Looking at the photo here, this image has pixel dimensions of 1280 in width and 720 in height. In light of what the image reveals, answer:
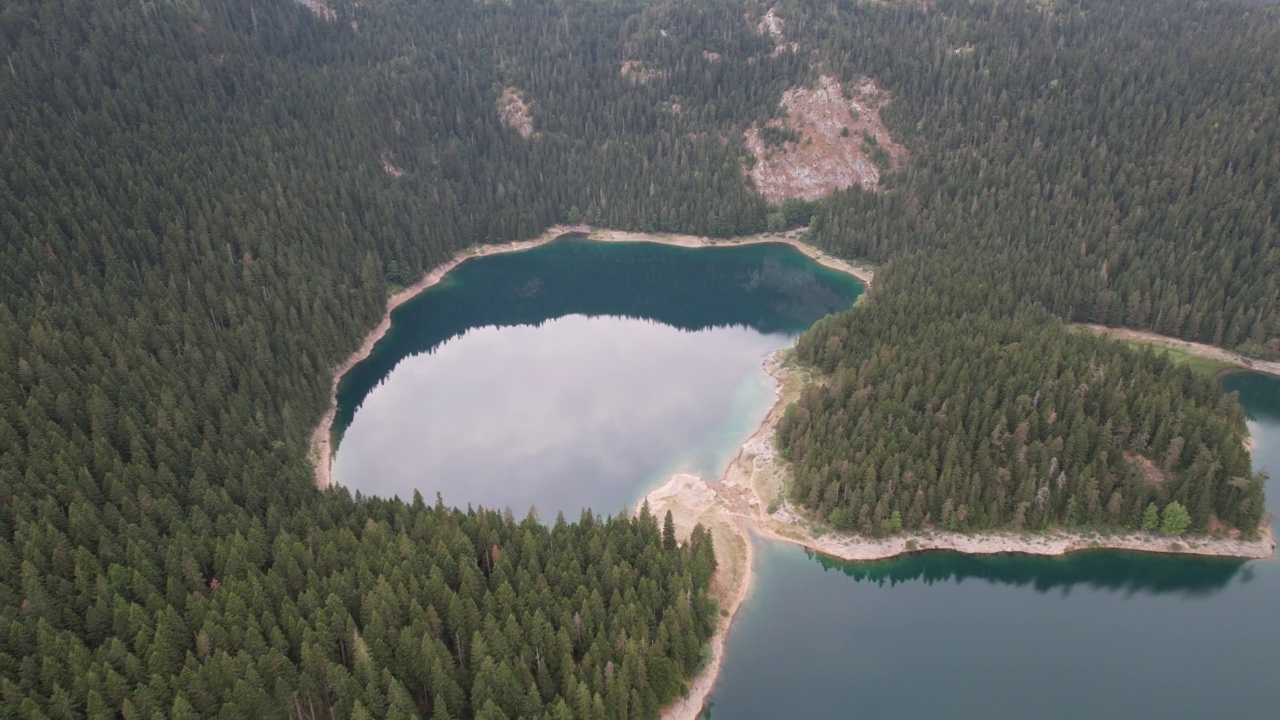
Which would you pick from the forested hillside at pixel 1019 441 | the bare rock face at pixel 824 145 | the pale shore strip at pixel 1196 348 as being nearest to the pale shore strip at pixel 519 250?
the bare rock face at pixel 824 145

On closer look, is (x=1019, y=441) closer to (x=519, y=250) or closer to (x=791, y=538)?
(x=791, y=538)

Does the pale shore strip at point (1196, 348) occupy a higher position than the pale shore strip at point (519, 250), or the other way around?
the pale shore strip at point (1196, 348)

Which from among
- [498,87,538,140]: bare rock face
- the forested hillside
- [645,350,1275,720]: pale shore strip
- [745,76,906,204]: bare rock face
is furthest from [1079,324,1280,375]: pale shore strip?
[498,87,538,140]: bare rock face

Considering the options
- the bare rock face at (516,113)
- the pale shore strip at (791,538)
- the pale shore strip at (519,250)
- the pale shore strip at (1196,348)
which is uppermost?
the bare rock face at (516,113)

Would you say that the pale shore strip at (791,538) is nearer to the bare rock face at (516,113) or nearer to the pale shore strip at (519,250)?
the pale shore strip at (519,250)

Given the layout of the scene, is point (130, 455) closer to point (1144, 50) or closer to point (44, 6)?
point (44, 6)

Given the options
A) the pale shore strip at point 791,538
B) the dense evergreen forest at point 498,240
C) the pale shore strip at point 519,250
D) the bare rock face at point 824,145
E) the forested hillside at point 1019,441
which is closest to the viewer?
the dense evergreen forest at point 498,240

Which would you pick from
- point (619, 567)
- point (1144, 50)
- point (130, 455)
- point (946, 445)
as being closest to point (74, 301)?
point (130, 455)
